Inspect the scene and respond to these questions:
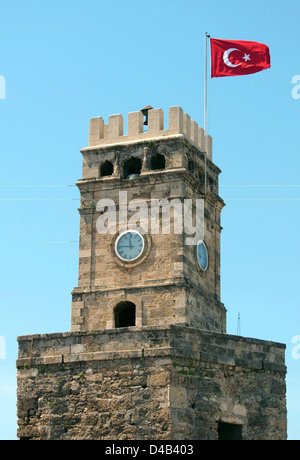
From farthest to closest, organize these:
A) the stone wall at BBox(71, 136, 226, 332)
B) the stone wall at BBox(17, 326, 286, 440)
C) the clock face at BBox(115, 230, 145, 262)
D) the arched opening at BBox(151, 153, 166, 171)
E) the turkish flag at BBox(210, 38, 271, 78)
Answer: the arched opening at BBox(151, 153, 166, 171)
the turkish flag at BBox(210, 38, 271, 78)
the clock face at BBox(115, 230, 145, 262)
the stone wall at BBox(71, 136, 226, 332)
the stone wall at BBox(17, 326, 286, 440)

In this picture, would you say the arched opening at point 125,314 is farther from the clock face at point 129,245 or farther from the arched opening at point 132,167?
the arched opening at point 132,167

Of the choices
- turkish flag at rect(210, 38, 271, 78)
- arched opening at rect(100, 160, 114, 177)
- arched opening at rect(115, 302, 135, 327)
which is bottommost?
arched opening at rect(115, 302, 135, 327)

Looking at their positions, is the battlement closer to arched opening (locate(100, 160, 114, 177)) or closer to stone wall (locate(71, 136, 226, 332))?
stone wall (locate(71, 136, 226, 332))

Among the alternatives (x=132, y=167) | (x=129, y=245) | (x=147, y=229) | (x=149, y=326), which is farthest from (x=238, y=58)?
(x=149, y=326)

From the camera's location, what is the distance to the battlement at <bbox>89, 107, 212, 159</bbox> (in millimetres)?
42250

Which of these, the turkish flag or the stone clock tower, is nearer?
the stone clock tower

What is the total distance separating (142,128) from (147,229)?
13.5 ft

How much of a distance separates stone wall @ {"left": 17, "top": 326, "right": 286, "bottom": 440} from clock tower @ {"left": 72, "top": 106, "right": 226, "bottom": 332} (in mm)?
5373

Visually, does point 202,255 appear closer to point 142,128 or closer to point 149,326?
point 142,128

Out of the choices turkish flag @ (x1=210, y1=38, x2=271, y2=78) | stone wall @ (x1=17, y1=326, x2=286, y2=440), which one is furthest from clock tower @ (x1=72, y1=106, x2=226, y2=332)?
stone wall @ (x1=17, y1=326, x2=286, y2=440)

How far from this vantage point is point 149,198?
136 feet

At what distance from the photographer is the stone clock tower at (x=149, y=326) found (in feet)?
109

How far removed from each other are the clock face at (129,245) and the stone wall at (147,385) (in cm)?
677
